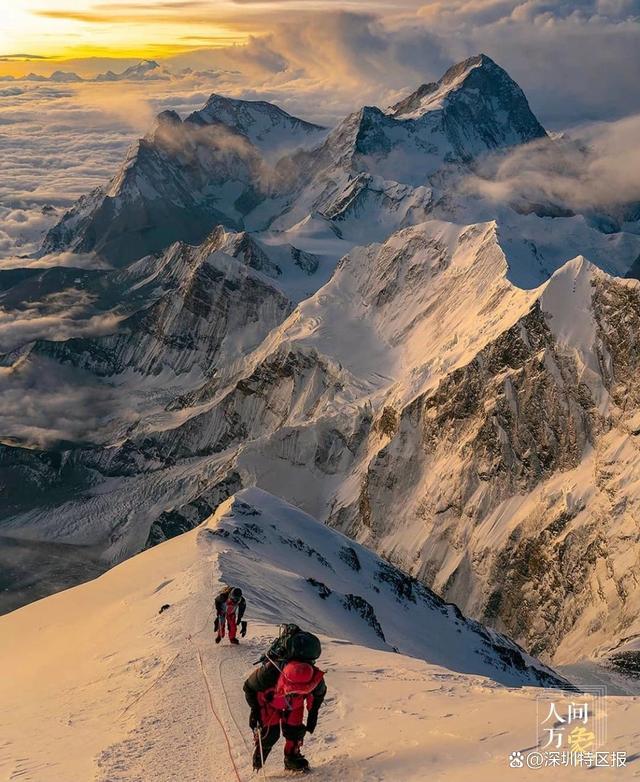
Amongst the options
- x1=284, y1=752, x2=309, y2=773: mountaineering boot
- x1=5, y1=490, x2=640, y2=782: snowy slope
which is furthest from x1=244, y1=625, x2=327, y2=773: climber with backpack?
x1=5, y1=490, x2=640, y2=782: snowy slope

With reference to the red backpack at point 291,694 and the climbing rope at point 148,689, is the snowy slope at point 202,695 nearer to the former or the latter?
the climbing rope at point 148,689

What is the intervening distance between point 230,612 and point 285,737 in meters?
17.5

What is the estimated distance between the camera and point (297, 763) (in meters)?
24.4

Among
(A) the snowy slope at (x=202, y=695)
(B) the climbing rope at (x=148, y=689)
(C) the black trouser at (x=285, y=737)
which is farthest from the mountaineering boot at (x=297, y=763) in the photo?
(B) the climbing rope at (x=148, y=689)

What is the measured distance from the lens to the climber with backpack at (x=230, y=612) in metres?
41.6

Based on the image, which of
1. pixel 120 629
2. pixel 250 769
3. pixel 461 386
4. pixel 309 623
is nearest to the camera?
pixel 250 769

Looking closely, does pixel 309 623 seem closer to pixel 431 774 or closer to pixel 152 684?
pixel 152 684

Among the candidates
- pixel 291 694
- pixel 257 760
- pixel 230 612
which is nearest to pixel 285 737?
pixel 257 760

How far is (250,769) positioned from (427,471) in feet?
512

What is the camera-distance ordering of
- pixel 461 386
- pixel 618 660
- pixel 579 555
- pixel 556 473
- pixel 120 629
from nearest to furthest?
pixel 120 629 < pixel 618 660 < pixel 579 555 < pixel 556 473 < pixel 461 386

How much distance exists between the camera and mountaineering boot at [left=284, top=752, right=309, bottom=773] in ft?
80.2

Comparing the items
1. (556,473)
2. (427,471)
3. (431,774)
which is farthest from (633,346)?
(431,774)

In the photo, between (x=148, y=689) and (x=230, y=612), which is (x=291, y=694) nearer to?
(x=148, y=689)

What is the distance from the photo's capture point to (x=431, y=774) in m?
22.9
